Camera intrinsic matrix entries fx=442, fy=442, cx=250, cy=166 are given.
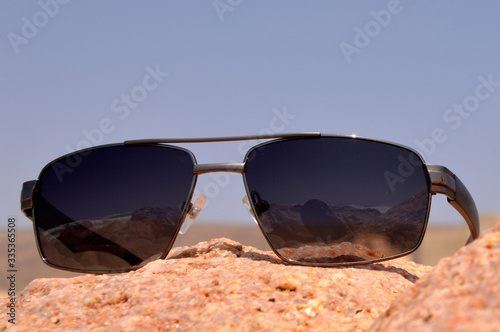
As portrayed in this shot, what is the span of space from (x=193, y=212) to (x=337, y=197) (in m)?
0.66

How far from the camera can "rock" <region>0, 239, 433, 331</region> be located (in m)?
1.01

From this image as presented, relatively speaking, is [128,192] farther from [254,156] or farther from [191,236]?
[191,236]

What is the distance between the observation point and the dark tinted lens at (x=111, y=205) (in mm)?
1960

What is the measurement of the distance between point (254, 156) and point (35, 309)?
107 cm

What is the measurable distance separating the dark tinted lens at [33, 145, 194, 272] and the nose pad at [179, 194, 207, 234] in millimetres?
49

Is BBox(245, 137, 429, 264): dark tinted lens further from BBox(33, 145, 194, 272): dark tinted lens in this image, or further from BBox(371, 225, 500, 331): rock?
BBox(371, 225, 500, 331): rock

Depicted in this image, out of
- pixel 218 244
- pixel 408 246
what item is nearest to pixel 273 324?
pixel 218 244

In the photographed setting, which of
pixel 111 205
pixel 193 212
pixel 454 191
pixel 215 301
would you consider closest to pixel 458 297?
pixel 215 301

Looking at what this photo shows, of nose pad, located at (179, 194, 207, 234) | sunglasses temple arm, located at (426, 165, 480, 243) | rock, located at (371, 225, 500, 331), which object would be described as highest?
rock, located at (371, 225, 500, 331)

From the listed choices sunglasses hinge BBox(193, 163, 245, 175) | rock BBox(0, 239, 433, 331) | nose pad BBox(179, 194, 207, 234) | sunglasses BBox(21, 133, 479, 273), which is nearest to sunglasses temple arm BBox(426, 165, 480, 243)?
sunglasses BBox(21, 133, 479, 273)

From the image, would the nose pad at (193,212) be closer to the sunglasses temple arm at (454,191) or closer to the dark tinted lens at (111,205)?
the dark tinted lens at (111,205)

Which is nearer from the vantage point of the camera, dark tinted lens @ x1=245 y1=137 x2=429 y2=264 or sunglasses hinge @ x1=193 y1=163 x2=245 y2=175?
dark tinted lens @ x1=245 y1=137 x2=429 y2=264

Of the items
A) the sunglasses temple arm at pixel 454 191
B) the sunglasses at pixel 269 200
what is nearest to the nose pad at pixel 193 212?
the sunglasses at pixel 269 200

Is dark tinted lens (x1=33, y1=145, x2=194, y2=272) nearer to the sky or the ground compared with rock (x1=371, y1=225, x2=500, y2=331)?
nearer to the ground
